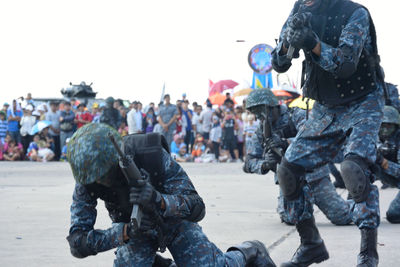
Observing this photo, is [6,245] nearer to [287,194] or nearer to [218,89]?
[287,194]

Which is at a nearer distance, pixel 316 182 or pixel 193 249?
pixel 193 249

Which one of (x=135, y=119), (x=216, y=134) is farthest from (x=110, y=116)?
(x=216, y=134)

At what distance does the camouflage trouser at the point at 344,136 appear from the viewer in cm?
378

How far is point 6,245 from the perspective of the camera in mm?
5027

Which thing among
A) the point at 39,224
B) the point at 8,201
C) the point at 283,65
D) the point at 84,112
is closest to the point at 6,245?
the point at 39,224

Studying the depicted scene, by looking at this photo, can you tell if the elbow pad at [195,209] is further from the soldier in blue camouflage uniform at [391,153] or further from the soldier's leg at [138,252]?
the soldier in blue camouflage uniform at [391,153]

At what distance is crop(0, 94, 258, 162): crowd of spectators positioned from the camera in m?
18.0

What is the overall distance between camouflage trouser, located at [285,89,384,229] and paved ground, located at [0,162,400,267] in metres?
0.64

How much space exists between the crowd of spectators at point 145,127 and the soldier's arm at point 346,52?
13.3 metres

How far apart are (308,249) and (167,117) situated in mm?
13483

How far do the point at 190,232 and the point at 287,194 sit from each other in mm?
784

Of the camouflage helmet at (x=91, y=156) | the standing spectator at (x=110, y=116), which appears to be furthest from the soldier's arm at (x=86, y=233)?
the standing spectator at (x=110, y=116)

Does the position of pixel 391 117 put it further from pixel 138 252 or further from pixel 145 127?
pixel 145 127

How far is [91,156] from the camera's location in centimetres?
301
